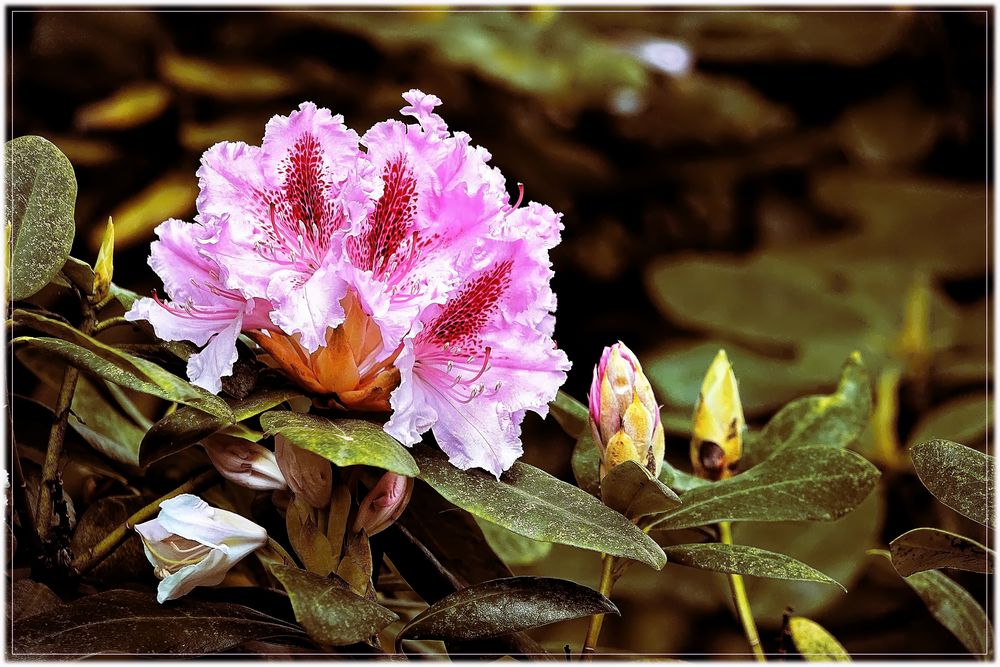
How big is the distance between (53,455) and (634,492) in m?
0.21

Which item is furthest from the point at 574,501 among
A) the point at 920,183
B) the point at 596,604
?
the point at 920,183

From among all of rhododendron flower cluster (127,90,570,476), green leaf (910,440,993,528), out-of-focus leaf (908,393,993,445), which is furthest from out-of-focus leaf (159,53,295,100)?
green leaf (910,440,993,528)

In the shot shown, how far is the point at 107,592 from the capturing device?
13.9 inches

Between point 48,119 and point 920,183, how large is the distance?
1392 millimetres

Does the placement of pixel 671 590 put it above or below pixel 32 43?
below

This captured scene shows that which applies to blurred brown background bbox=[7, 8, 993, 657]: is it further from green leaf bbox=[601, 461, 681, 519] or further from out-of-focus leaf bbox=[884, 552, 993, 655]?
green leaf bbox=[601, 461, 681, 519]

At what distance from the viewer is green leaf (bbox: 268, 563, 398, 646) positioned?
0.31m

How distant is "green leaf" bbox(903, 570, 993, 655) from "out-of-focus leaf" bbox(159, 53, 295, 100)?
106 cm

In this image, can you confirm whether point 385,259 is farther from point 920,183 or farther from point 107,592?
point 920,183

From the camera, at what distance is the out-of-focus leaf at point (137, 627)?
326 millimetres

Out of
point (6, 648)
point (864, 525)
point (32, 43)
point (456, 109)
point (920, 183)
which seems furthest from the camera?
point (920, 183)

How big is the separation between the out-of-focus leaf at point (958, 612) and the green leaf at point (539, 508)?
0.24m

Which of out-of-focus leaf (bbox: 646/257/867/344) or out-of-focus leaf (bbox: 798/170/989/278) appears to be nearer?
out-of-focus leaf (bbox: 646/257/867/344)

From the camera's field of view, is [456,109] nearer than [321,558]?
No
